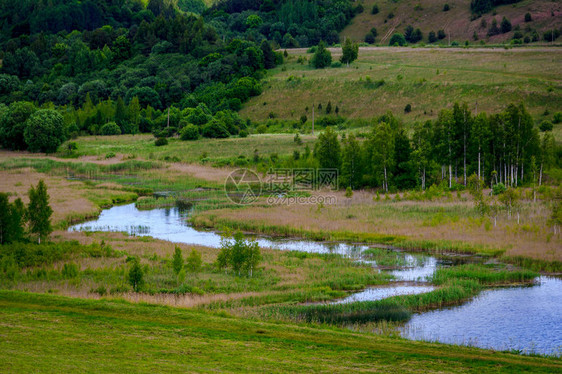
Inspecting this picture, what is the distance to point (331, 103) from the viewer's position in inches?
4525

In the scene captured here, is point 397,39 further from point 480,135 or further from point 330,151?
point 480,135

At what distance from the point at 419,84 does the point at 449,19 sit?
80.6 metres

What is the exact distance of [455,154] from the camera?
59594mm

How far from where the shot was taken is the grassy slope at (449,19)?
154 m

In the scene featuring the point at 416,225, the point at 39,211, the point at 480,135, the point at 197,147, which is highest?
the point at 197,147

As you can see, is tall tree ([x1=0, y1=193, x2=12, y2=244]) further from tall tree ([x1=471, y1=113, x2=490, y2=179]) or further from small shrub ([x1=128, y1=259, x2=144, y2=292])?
tall tree ([x1=471, y1=113, x2=490, y2=179])

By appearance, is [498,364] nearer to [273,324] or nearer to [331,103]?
[273,324]

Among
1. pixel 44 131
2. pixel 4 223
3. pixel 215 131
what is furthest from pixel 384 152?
pixel 44 131

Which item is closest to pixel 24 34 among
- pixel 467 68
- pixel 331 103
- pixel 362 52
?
pixel 362 52

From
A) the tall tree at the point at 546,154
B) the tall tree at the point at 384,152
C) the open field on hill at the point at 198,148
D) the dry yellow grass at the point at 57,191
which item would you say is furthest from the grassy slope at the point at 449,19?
the dry yellow grass at the point at 57,191

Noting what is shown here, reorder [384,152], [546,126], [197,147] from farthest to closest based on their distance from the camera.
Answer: [197,147] → [546,126] → [384,152]

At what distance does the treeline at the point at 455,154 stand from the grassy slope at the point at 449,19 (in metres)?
103

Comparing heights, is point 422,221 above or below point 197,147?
below

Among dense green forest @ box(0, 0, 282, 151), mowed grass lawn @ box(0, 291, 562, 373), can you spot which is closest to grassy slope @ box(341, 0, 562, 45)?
dense green forest @ box(0, 0, 282, 151)
